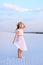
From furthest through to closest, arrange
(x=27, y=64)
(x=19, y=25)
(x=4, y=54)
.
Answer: (x=4, y=54)
(x=19, y=25)
(x=27, y=64)

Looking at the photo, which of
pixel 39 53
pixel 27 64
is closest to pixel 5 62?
pixel 27 64

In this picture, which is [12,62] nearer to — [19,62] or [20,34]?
[19,62]

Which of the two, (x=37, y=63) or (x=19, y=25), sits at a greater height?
(x=19, y=25)

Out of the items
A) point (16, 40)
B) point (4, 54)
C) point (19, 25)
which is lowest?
point (4, 54)

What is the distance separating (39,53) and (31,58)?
0.49 metres

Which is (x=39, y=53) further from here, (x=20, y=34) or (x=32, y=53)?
(x=20, y=34)

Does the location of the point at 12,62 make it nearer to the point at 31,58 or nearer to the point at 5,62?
the point at 5,62

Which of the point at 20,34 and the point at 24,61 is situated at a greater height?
the point at 20,34

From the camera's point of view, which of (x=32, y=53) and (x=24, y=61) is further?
(x=32, y=53)

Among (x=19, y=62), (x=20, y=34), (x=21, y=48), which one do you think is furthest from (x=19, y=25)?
(x=19, y=62)

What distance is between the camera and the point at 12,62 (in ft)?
11.9

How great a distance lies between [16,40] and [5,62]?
0.50m

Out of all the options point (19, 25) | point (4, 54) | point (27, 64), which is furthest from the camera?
point (4, 54)

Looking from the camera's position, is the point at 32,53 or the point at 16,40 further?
the point at 32,53
